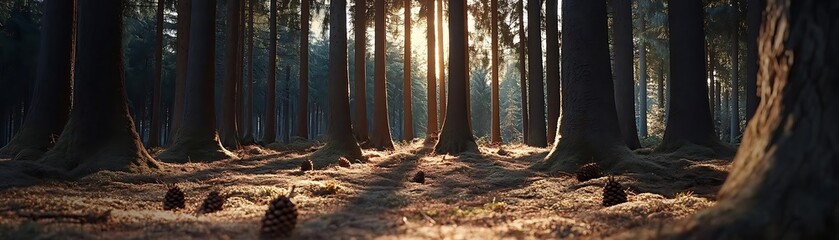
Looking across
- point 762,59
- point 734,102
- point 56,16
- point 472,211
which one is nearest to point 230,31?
point 56,16

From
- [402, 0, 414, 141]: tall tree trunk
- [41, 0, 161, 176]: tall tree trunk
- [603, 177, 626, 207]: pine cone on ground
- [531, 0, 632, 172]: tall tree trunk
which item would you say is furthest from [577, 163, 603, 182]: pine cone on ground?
[402, 0, 414, 141]: tall tree trunk

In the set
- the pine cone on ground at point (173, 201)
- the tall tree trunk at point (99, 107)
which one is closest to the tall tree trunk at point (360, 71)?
the tall tree trunk at point (99, 107)

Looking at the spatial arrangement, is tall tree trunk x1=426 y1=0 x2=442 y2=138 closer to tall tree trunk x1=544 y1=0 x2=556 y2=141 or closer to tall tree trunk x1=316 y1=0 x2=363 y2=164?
tall tree trunk x1=544 y1=0 x2=556 y2=141

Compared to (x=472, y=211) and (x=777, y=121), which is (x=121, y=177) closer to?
(x=472, y=211)

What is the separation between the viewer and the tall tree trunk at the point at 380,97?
57.8ft

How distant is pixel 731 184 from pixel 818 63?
800 mm

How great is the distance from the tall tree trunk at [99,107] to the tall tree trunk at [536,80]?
13721 mm

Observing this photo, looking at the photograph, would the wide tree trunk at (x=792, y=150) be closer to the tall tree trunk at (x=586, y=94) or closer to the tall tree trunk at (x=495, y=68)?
the tall tree trunk at (x=586, y=94)

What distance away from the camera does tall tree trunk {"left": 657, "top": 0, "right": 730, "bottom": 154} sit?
11.7 m

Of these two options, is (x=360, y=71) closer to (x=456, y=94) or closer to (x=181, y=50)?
(x=456, y=94)

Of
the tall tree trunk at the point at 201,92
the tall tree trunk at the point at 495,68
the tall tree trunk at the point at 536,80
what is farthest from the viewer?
the tall tree trunk at the point at 495,68

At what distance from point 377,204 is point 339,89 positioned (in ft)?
23.2

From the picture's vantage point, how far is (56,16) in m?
10.6

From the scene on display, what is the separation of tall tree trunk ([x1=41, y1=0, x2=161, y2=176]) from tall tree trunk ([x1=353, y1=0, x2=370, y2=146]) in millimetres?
9709
